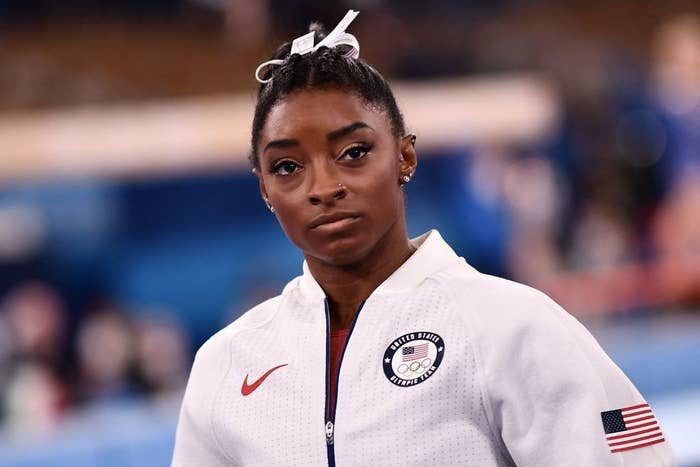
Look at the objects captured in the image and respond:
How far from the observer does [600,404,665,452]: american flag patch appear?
1.74 m

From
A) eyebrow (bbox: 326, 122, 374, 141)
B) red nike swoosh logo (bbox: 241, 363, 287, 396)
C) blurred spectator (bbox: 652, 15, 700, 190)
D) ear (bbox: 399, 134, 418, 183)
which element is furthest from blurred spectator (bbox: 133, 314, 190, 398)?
eyebrow (bbox: 326, 122, 374, 141)

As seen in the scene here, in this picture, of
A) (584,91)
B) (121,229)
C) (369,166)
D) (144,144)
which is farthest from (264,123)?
(584,91)

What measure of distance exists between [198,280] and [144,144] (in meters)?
1.21

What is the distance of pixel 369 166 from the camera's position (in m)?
1.87

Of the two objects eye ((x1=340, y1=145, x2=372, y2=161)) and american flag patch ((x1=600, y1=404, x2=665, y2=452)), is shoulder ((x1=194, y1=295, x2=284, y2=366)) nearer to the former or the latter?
eye ((x1=340, y1=145, x2=372, y2=161))

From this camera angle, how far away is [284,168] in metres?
1.91

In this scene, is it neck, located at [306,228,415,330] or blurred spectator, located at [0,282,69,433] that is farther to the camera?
blurred spectator, located at [0,282,69,433]

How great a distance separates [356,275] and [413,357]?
0.20 meters

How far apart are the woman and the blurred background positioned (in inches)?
166

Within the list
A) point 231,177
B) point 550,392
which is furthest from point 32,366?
point 550,392

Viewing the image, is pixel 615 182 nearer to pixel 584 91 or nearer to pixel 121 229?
pixel 584 91

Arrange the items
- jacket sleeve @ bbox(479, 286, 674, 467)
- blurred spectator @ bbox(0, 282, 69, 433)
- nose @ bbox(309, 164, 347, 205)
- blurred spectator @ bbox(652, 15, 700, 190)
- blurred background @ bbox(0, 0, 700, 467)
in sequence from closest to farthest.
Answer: jacket sleeve @ bbox(479, 286, 674, 467) < nose @ bbox(309, 164, 347, 205) < blurred spectator @ bbox(0, 282, 69, 433) < blurred background @ bbox(0, 0, 700, 467) < blurred spectator @ bbox(652, 15, 700, 190)

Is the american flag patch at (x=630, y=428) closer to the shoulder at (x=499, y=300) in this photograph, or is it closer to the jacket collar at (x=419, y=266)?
the shoulder at (x=499, y=300)

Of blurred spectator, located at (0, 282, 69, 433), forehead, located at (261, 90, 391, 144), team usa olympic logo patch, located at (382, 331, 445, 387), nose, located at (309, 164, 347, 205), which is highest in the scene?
blurred spectator, located at (0, 282, 69, 433)
